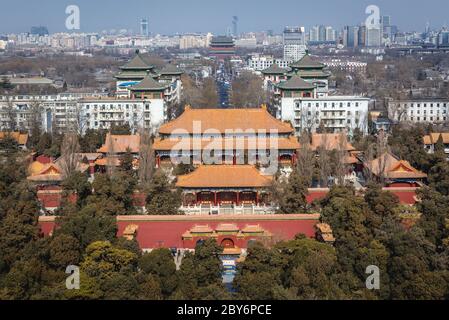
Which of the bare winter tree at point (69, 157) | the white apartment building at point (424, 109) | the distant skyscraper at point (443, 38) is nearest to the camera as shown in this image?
the bare winter tree at point (69, 157)

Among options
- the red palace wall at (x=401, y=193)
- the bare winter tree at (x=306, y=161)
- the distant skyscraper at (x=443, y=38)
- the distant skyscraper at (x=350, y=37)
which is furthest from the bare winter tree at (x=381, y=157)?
the distant skyscraper at (x=350, y=37)

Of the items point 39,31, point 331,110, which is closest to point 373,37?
point 39,31

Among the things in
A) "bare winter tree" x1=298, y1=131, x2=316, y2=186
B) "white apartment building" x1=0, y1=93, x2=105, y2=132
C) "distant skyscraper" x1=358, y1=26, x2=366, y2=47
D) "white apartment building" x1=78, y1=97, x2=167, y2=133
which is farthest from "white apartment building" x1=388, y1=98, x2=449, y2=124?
"distant skyscraper" x1=358, y1=26, x2=366, y2=47

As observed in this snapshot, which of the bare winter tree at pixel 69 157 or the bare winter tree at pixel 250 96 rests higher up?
the bare winter tree at pixel 250 96

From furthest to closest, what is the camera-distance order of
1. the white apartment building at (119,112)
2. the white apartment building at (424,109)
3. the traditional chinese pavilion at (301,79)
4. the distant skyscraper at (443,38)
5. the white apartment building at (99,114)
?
the distant skyscraper at (443,38) → the white apartment building at (424,109) → the traditional chinese pavilion at (301,79) → the white apartment building at (119,112) → the white apartment building at (99,114)

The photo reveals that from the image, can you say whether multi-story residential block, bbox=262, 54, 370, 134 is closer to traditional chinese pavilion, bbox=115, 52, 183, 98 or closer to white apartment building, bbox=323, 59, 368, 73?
traditional chinese pavilion, bbox=115, 52, 183, 98

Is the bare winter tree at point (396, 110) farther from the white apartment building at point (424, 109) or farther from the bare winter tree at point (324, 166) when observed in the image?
the bare winter tree at point (324, 166)

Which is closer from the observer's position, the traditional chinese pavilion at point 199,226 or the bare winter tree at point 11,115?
the traditional chinese pavilion at point 199,226

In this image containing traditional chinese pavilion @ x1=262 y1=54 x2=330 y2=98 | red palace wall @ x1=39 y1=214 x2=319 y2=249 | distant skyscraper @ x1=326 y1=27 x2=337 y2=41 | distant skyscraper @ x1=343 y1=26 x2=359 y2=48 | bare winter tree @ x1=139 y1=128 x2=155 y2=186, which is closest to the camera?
red palace wall @ x1=39 y1=214 x2=319 y2=249
